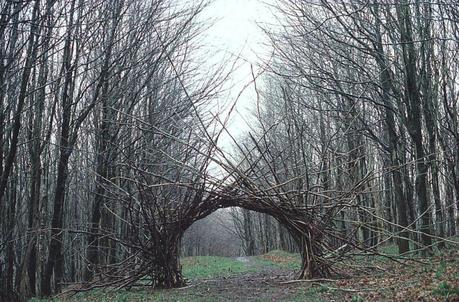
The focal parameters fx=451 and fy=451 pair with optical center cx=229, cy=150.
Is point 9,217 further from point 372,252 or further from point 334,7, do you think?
point 334,7

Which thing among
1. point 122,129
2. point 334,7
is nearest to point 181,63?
point 122,129

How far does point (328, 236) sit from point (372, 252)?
35.5 inches

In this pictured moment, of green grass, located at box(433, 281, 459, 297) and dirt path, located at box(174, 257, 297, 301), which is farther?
dirt path, located at box(174, 257, 297, 301)

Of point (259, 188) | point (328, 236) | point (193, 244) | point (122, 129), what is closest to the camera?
point (259, 188)

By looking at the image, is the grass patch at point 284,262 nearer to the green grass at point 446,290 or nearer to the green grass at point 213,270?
the green grass at point 213,270

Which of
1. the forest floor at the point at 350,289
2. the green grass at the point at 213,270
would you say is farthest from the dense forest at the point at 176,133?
the green grass at the point at 213,270

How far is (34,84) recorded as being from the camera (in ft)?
37.7

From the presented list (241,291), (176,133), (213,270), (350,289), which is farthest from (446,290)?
(213,270)

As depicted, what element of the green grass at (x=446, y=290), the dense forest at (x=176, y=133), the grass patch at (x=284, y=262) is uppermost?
the dense forest at (x=176, y=133)

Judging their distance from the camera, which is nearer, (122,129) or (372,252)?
(372,252)

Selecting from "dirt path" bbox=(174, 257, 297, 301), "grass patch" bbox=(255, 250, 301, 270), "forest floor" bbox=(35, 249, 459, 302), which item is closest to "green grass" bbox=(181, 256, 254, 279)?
"grass patch" bbox=(255, 250, 301, 270)

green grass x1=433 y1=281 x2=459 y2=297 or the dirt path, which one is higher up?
green grass x1=433 y1=281 x2=459 y2=297

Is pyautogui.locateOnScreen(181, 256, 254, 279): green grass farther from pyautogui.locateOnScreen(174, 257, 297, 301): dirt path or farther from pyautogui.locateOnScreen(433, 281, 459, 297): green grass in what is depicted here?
pyautogui.locateOnScreen(433, 281, 459, 297): green grass

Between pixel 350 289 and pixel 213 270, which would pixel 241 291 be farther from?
pixel 213 270
